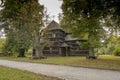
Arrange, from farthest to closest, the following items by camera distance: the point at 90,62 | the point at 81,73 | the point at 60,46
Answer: the point at 60,46 → the point at 90,62 → the point at 81,73

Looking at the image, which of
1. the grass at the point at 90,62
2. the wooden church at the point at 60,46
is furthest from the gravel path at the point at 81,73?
the wooden church at the point at 60,46

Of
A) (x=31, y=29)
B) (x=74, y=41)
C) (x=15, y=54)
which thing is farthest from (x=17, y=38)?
(x=74, y=41)

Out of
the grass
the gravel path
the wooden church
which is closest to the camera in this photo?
the gravel path

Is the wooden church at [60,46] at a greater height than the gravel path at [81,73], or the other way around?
the wooden church at [60,46]

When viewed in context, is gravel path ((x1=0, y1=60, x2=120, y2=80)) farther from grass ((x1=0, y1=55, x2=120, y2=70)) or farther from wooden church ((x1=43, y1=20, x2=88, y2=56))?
wooden church ((x1=43, y1=20, x2=88, y2=56))

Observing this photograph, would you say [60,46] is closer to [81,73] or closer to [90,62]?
[90,62]

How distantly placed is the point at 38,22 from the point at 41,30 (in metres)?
1.94

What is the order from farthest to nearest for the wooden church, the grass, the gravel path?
the wooden church
the grass
the gravel path

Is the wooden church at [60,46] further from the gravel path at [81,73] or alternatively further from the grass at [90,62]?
the gravel path at [81,73]

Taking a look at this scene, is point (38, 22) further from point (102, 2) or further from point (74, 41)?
point (102, 2)

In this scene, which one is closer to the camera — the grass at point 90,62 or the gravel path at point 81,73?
the gravel path at point 81,73

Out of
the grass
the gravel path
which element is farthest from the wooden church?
the gravel path

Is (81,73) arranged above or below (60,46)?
below

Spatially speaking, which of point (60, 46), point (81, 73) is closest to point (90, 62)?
point (81, 73)
